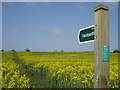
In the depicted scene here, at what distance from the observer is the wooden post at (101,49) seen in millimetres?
2193

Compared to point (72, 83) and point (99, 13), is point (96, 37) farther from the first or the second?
point (72, 83)

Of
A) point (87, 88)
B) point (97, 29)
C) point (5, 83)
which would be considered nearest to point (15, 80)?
point (5, 83)

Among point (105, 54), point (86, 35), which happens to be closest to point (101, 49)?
point (105, 54)

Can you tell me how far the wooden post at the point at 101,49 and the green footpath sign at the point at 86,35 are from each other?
3.5 inches

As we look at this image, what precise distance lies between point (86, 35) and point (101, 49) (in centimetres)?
29

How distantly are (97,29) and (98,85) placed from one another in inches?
26.0

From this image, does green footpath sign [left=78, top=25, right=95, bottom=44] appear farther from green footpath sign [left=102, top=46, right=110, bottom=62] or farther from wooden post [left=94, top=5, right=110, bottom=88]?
green footpath sign [left=102, top=46, right=110, bottom=62]

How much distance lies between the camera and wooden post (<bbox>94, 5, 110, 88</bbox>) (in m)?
2.19

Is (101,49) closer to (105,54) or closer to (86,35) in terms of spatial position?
(105,54)

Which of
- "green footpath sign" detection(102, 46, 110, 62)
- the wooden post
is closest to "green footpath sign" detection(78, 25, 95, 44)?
the wooden post

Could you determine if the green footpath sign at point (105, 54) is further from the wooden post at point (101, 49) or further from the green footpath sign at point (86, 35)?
the green footpath sign at point (86, 35)

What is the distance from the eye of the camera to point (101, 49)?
2.20 metres

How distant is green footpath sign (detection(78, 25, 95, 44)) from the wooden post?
0.29ft

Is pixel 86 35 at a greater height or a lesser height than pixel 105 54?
greater
